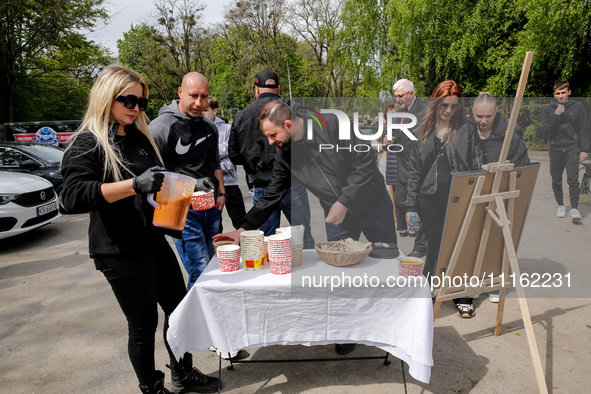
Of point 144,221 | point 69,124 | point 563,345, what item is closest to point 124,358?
point 144,221

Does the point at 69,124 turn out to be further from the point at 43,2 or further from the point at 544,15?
the point at 544,15

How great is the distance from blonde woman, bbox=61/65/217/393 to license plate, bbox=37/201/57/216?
5.13 meters

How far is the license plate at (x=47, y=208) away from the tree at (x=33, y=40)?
14.8m

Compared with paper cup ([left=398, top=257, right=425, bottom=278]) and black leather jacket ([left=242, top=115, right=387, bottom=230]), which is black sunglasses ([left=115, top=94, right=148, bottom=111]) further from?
paper cup ([left=398, top=257, right=425, bottom=278])

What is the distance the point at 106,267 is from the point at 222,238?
778 mm

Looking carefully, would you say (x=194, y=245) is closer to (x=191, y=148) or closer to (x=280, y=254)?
(x=191, y=148)

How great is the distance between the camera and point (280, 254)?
7.47ft

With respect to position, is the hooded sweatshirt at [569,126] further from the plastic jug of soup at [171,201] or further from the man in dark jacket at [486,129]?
the plastic jug of soup at [171,201]

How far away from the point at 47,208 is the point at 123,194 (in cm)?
568

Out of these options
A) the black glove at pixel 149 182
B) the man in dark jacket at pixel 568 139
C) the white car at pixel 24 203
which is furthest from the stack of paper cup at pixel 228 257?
the man in dark jacket at pixel 568 139

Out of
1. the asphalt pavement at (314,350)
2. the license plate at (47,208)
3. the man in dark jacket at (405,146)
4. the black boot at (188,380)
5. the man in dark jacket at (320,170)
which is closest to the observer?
the black boot at (188,380)

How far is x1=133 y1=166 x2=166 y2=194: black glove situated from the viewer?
1.79m

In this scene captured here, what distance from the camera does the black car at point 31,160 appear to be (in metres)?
7.74

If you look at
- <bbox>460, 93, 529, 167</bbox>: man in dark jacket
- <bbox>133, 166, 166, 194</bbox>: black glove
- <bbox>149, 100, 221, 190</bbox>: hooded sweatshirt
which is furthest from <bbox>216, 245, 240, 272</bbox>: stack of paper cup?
<bbox>460, 93, 529, 167</bbox>: man in dark jacket
